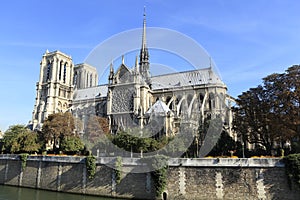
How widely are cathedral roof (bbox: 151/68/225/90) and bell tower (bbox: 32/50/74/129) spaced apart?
22.9m

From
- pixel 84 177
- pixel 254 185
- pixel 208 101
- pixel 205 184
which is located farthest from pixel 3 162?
pixel 208 101

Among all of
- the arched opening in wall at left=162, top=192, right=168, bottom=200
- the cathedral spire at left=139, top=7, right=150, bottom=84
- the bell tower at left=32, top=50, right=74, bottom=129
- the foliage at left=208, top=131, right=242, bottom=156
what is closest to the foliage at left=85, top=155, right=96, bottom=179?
the arched opening in wall at left=162, top=192, right=168, bottom=200

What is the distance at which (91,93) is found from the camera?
60.3m

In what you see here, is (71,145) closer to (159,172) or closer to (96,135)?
(96,135)

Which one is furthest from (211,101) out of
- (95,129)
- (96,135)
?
(96,135)

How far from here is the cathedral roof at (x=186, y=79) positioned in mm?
45750

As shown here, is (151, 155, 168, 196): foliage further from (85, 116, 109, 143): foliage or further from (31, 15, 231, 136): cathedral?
(85, 116, 109, 143): foliage

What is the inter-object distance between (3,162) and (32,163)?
19.3ft

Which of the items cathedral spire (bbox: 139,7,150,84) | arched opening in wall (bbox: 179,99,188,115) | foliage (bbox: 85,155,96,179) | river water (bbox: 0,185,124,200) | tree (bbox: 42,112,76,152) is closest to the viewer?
river water (bbox: 0,185,124,200)

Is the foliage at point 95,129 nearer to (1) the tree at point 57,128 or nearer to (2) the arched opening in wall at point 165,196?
(1) the tree at point 57,128

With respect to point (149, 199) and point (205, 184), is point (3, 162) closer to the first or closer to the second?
point (149, 199)

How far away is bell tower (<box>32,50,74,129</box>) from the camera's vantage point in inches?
2224

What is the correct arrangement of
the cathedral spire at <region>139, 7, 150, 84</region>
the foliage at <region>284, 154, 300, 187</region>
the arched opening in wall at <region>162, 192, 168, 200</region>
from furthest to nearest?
the cathedral spire at <region>139, 7, 150, 84</region>
the arched opening in wall at <region>162, 192, 168, 200</region>
the foliage at <region>284, 154, 300, 187</region>

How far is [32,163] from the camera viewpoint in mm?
27750
